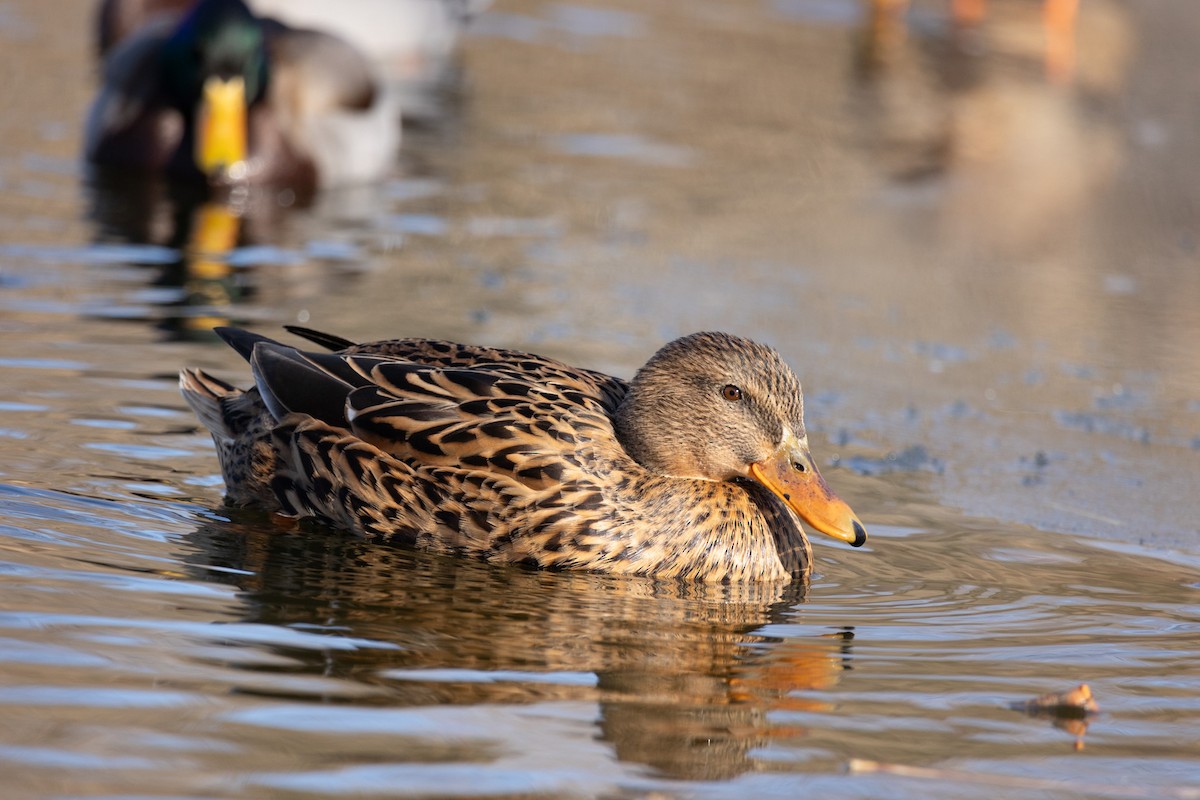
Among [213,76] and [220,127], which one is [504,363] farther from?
[213,76]

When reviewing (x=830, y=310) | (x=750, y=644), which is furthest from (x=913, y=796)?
(x=830, y=310)

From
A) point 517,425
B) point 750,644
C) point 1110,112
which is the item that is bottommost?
point 750,644

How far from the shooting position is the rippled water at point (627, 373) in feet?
13.6

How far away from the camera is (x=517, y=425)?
561 centimetres

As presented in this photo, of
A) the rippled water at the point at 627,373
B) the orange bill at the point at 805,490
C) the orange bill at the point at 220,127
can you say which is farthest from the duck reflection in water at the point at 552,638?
the orange bill at the point at 220,127

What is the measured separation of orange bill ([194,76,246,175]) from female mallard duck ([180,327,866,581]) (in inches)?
231

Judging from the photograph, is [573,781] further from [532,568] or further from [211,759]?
[532,568]

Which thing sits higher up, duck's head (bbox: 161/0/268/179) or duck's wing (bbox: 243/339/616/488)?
duck's head (bbox: 161/0/268/179)

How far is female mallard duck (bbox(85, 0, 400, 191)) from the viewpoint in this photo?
11586 millimetres

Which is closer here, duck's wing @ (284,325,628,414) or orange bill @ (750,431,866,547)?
orange bill @ (750,431,866,547)

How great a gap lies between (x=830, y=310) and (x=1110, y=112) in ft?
23.8

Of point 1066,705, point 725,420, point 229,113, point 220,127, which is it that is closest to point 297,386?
point 725,420

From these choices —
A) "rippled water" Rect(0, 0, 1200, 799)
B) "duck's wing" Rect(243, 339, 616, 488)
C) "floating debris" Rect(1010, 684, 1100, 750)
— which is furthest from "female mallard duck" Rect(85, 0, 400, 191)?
"floating debris" Rect(1010, 684, 1100, 750)

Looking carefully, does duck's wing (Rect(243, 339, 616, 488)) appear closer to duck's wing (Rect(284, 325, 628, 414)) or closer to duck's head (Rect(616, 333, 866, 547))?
duck's wing (Rect(284, 325, 628, 414))
